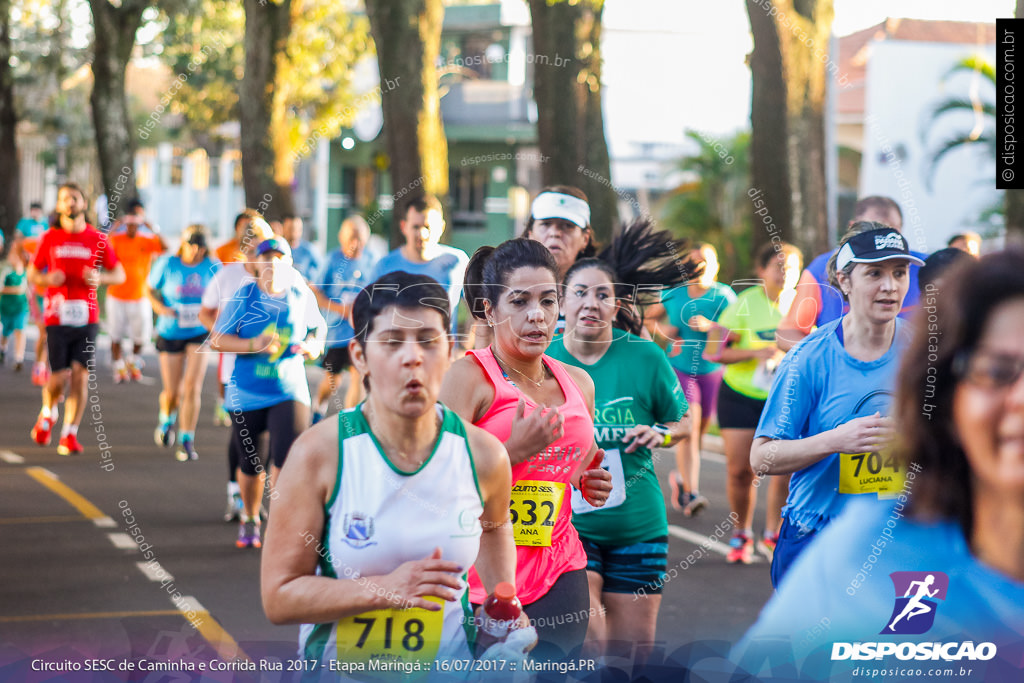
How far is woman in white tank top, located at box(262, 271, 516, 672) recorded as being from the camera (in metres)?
2.67

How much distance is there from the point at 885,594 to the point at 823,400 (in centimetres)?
205

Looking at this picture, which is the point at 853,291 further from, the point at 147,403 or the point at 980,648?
the point at 147,403

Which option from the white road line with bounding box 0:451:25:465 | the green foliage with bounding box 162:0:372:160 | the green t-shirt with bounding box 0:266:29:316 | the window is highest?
the green foliage with bounding box 162:0:372:160

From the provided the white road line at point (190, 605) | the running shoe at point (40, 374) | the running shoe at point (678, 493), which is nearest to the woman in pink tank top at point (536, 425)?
the white road line at point (190, 605)

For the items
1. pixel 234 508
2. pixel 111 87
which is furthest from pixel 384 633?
pixel 111 87

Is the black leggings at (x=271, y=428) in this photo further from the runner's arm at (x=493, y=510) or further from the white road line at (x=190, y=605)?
the runner's arm at (x=493, y=510)

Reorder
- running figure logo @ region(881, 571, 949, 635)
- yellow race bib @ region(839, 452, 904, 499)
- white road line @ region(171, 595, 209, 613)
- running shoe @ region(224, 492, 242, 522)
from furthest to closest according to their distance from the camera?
running shoe @ region(224, 492, 242, 522) → white road line @ region(171, 595, 209, 613) → yellow race bib @ region(839, 452, 904, 499) → running figure logo @ region(881, 571, 949, 635)

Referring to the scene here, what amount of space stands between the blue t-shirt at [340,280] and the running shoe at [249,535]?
103 inches

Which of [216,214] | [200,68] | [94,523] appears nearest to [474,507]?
[94,523]

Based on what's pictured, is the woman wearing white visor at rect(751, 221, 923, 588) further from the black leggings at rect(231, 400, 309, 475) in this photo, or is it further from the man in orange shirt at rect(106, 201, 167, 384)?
the man in orange shirt at rect(106, 201, 167, 384)

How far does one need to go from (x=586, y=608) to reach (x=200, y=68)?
31.4 m

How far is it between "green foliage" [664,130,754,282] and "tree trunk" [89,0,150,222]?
9.69 metres

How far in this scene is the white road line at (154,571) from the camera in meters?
6.60

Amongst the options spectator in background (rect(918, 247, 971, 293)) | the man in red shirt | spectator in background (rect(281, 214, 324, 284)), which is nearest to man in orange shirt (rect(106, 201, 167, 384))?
spectator in background (rect(281, 214, 324, 284))
